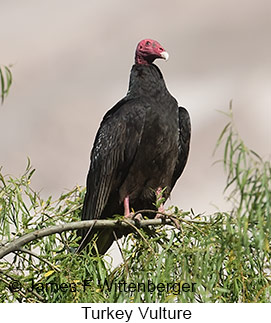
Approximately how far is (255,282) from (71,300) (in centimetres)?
89

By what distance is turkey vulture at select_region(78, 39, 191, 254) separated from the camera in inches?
165

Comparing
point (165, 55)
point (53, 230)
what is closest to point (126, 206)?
point (53, 230)

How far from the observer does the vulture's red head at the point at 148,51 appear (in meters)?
4.81

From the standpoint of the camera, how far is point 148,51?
483cm

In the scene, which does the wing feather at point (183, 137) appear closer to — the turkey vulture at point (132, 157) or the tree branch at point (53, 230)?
the turkey vulture at point (132, 157)

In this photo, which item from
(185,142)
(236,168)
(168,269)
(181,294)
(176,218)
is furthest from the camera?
(185,142)

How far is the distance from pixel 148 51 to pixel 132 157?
1002 millimetres

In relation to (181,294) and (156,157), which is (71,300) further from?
(156,157)

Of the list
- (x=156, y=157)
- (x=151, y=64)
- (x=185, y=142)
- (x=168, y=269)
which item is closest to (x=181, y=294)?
(x=168, y=269)

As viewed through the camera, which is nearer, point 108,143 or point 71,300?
point 71,300

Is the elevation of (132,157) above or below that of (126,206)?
above

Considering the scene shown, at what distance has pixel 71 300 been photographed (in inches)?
127

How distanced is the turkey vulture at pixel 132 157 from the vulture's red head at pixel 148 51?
454 millimetres

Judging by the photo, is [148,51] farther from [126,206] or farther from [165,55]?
[126,206]
